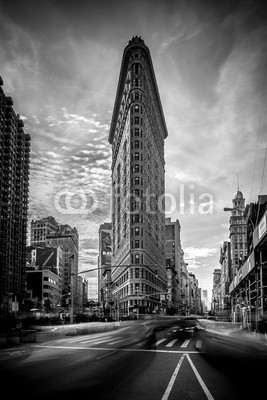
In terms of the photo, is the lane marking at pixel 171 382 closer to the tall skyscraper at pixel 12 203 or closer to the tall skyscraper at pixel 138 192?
the tall skyscraper at pixel 138 192

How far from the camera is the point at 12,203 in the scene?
11962 centimetres

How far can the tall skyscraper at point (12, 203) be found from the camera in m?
109

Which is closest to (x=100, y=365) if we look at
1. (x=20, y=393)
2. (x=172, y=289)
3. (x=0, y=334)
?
(x=20, y=393)

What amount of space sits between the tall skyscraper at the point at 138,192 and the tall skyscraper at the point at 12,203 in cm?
3097

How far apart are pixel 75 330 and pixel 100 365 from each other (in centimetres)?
2525

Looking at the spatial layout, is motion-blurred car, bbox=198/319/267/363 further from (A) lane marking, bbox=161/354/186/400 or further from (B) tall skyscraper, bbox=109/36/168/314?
(B) tall skyscraper, bbox=109/36/168/314

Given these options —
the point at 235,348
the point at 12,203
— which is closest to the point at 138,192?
the point at 12,203

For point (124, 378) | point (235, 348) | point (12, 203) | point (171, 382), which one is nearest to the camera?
point (171, 382)

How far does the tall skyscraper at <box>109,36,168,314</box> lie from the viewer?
104 metres

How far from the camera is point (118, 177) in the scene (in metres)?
141

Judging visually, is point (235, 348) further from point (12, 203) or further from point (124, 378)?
point (12, 203)

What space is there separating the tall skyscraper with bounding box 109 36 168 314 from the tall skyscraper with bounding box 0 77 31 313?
102 ft

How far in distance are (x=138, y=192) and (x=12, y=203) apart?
136ft

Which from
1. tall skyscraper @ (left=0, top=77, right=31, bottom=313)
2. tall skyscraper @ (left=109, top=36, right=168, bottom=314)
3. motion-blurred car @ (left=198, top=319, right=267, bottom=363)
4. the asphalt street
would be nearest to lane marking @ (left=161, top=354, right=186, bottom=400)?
the asphalt street
